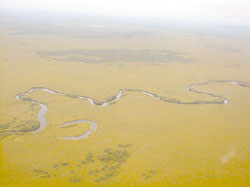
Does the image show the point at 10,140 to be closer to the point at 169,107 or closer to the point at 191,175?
the point at 191,175

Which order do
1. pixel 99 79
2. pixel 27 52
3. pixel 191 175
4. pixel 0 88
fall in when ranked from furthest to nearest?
pixel 27 52, pixel 99 79, pixel 0 88, pixel 191 175

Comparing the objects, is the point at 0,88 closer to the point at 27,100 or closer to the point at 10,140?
the point at 27,100

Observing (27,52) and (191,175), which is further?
(27,52)

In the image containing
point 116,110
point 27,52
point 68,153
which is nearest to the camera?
point 68,153

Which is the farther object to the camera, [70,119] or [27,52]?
[27,52]

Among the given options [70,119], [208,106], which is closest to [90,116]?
[70,119]

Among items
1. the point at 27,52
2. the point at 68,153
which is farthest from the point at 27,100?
the point at 27,52
